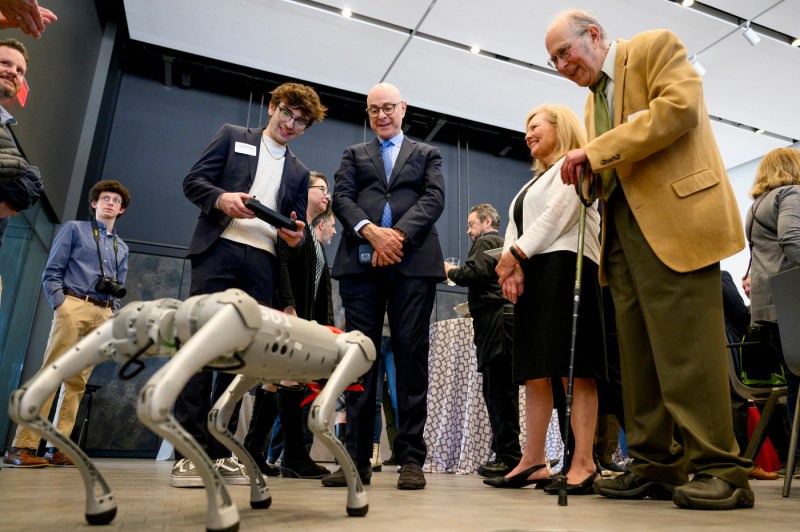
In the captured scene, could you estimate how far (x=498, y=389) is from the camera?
3.08 m

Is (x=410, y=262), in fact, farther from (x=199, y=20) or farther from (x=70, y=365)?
(x=199, y=20)

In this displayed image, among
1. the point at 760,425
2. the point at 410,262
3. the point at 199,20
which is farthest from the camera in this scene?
the point at 199,20

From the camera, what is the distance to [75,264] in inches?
129

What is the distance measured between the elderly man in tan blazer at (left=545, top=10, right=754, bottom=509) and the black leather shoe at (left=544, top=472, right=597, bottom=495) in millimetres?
136

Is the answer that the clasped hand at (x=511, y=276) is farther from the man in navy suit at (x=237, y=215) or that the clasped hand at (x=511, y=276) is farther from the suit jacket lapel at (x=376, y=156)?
the man in navy suit at (x=237, y=215)

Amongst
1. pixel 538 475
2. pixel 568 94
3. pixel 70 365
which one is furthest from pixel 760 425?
pixel 568 94

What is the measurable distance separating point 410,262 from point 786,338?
4.19 feet

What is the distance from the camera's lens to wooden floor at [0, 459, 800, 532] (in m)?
0.92

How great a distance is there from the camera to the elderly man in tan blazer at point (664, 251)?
1.41 metres

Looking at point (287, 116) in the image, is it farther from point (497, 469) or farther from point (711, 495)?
point (497, 469)

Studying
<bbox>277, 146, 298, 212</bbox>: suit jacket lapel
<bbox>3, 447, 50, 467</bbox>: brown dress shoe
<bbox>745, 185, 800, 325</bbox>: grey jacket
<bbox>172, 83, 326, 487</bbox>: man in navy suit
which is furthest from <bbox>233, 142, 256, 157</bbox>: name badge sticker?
<bbox>745, 185, 800, 325</bbox>: grey jacket

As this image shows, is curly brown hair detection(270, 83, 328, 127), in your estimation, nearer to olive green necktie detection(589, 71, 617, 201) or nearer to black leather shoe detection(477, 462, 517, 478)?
olive green necktie detection(589, 71, 617, 201)

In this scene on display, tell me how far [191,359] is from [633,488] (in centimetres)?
135

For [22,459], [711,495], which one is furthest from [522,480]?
[22,459]
